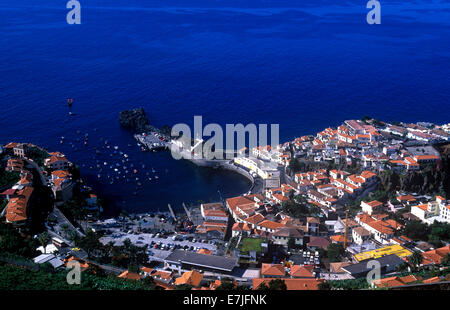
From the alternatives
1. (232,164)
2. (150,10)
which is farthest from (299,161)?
(150,10)

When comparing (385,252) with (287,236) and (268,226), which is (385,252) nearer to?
(287,236)

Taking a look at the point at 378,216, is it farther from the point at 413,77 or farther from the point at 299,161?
the point at 413,77

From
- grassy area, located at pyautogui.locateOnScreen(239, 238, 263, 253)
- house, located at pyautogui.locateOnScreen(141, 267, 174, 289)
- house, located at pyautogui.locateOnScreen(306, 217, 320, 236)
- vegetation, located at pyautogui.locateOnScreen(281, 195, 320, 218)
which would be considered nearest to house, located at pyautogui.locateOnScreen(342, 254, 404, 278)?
house, located at pyautogui.locateOnScreen(306, 217, 320, 236)

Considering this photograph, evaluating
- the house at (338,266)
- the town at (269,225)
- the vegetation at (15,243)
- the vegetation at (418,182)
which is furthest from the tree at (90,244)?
the vegetation at (418,182)

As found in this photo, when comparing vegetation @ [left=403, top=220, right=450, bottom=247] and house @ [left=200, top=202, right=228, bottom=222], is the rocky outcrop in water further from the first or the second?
vegetation @ [left=403, top=220, right=450, bottom=247]

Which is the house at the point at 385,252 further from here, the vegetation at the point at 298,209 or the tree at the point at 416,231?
the vegetation at the point at 298,209

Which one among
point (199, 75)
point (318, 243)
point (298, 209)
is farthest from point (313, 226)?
point (199, 75)

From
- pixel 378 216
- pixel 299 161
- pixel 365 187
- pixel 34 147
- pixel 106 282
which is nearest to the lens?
pixel 106 282
